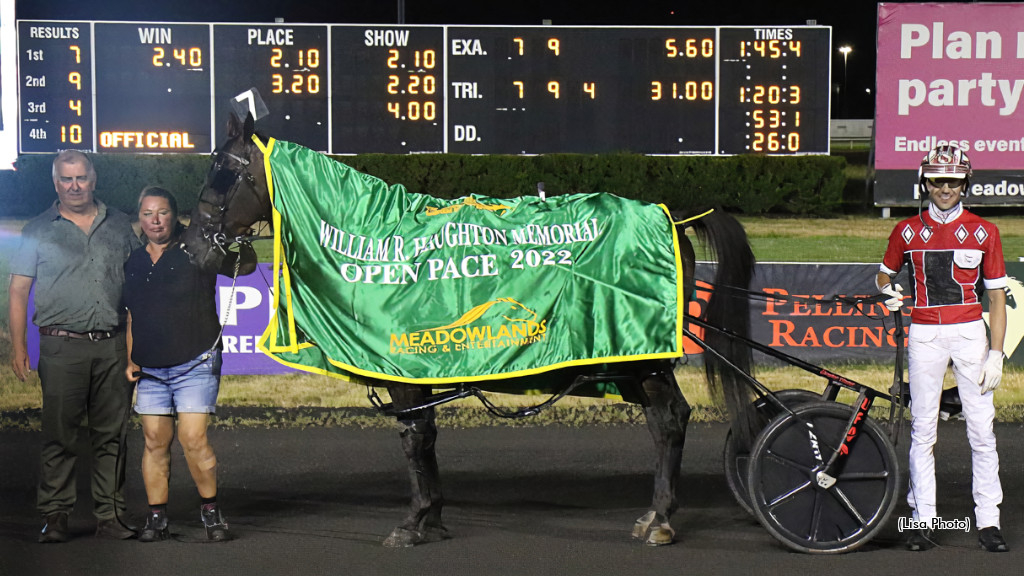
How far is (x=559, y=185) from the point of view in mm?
18359

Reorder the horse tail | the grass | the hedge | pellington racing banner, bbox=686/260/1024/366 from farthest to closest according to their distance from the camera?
the hedge → pellington racing banner, bbox=686/260/1024/366 → the grass → the horse tail

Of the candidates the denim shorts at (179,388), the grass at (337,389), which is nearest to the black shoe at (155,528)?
the denim shorts at (179,388)

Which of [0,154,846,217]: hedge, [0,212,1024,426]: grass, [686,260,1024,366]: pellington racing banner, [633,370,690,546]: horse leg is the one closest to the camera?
[633,370,690,546]: horse leg

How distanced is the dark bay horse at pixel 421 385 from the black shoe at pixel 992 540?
1071mm

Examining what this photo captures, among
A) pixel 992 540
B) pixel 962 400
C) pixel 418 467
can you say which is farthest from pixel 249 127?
pixel 992 540

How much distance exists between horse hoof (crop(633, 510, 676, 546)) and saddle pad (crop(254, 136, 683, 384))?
0.74 meters

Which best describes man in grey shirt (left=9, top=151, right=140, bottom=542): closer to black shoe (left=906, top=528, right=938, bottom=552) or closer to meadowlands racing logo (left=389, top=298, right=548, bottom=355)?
meadowlands racing logo (left=389, top=298, right=548, bottom=355)

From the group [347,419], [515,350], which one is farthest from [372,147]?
[515,350]

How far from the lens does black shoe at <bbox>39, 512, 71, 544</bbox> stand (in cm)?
539

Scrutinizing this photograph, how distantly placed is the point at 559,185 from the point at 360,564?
1361 centimetres

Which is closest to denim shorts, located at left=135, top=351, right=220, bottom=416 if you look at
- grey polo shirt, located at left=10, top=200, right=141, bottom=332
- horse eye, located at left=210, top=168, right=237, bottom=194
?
grey polo shirt, located at left=10, top=200, right=141, bottom=332

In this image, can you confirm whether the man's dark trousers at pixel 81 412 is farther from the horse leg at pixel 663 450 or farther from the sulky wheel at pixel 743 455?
the sulky wheel at pixel 743 455

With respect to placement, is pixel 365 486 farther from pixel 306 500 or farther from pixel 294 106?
pixel 294 106

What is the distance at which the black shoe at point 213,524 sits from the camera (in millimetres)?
5406
